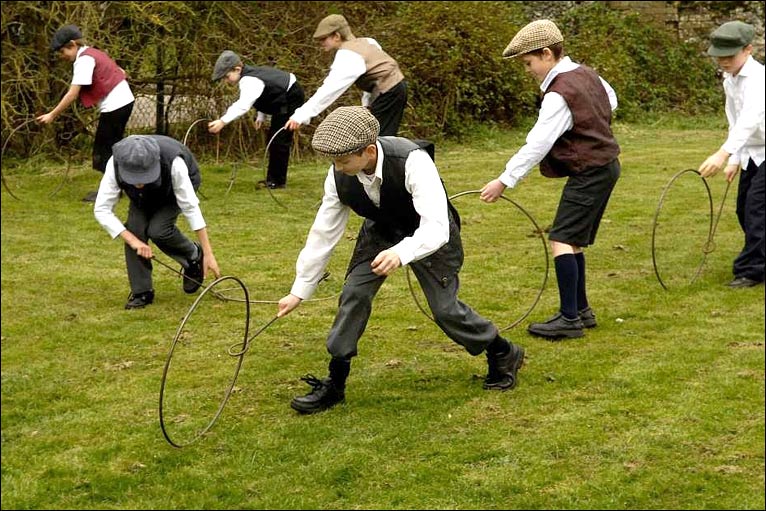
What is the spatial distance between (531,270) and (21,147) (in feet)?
23.6

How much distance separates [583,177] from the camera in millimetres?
6488

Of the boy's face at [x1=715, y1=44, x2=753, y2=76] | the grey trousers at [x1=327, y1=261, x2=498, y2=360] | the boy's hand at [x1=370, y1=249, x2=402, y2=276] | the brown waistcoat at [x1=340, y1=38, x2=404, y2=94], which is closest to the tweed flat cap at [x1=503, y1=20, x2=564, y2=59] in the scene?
the grey trousers at [x1=327, y1=261, x2=498, y2=360]

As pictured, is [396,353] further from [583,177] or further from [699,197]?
[699,197]

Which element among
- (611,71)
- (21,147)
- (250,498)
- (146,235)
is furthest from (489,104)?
(250,498)

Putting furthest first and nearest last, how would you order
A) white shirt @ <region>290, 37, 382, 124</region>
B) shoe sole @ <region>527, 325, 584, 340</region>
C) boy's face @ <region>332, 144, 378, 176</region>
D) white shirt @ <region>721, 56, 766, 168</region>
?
white shirt @ <region>290, 37, 382, 124</region> < white shirt @ <region>721, 56, 766, 168</region> < shoe sole @ <region>527, 325, 584, 340</region> < boy's face @ <region>332, 144, 378, 176</region>

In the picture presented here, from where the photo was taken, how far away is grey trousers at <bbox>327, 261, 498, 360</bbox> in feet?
17.5

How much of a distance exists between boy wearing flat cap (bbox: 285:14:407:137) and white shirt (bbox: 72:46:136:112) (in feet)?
5.47

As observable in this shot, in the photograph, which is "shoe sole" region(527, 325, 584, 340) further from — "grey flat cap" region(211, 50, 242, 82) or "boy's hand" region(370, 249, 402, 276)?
"grey flat cap" region(211, 50, 242, 82)

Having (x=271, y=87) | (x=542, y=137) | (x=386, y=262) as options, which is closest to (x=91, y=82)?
(x=271, y=87)

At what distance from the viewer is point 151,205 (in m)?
7.42

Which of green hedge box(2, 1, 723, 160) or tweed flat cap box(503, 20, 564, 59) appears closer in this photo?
tweed flat cap box(503, 20, 564, 59)

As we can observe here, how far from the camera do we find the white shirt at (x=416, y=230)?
4.95 m

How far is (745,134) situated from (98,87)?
5800mm

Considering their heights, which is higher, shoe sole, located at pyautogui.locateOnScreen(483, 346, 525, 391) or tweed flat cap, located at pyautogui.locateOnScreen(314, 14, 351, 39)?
tweed flat cap, located at pyautogui.locateOnScreen(314, 14, 351, 39)
